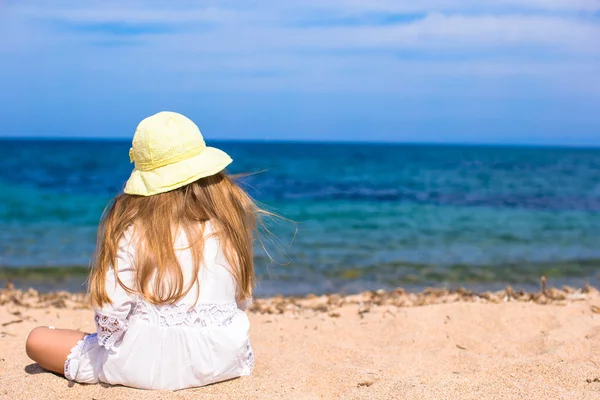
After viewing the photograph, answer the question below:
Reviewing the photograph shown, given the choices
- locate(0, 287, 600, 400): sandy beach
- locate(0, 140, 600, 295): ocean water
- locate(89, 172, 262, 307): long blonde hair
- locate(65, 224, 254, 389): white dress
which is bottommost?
locate(0, 140, 600, 295): ocean water

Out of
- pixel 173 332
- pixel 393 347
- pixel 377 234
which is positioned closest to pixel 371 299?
pixel 393 347

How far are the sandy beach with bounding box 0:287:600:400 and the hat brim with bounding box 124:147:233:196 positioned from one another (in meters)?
0.91

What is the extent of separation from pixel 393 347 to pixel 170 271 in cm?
179

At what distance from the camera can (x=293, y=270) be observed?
7.36 metres

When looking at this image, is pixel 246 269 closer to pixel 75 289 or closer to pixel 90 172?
pixel 75 289

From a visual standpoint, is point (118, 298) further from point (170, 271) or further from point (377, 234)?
point (377, 234)

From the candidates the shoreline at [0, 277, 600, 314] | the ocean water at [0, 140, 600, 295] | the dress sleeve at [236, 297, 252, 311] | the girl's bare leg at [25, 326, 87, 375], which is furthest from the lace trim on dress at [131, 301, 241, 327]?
the shoreline at [0, 277, 600, 314]

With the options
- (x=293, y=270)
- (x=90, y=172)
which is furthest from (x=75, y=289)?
(x=90, y=172)

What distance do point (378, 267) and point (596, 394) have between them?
4775 mm

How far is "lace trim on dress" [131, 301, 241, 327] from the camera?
2811 mm

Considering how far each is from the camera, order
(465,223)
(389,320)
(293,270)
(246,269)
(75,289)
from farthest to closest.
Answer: (465,223) < (293,270) < (75,289) < (389,320) < (246,269)

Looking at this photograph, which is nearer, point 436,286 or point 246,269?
point 246,269

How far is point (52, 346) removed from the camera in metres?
3.12

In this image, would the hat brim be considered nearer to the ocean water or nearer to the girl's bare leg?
the ocean water
